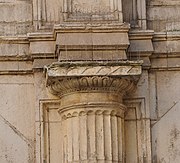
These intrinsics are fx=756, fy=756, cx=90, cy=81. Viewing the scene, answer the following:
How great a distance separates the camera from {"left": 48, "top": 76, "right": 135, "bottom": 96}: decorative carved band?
356 inches

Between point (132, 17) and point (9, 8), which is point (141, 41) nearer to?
point (132, 17)

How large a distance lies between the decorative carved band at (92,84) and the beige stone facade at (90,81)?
0.01 meters

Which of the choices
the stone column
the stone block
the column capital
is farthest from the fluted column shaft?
the stone block

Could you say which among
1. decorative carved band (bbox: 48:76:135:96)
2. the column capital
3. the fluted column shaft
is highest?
the column capital

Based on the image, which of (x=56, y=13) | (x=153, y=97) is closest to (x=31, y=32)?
(x=56, y=13)

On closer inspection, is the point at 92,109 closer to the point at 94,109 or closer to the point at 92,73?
the point at 94,109

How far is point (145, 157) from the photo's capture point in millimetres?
9578

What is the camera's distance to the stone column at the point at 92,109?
29.5 ft

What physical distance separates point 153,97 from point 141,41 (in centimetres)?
75

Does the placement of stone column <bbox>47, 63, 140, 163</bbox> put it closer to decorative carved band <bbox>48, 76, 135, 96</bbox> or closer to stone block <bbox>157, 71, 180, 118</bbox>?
decorative carved band <bbox>48, 76, 135, 96</bbox>

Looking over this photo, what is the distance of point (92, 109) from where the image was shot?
9.20 m

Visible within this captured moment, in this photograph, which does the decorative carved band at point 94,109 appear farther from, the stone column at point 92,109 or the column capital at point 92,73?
the column capital at point 92,73

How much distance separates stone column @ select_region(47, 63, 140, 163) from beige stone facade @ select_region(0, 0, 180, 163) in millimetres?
12

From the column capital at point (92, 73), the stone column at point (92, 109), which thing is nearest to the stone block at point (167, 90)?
the stone column at point (92, 109)
